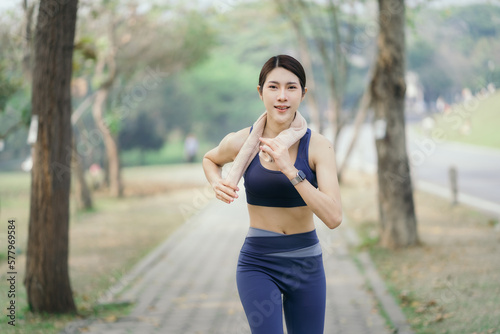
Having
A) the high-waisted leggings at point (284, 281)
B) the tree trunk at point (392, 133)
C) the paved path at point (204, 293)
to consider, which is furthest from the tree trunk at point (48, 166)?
the tree trunk at point (392, 133)

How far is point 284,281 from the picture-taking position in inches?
129

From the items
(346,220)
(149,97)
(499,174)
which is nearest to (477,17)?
(499,174)

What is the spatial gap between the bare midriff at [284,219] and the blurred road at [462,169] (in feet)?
33.3

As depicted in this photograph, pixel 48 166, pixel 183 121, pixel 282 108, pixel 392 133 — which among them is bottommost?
pixel 48 166

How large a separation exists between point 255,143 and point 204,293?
5.46 m

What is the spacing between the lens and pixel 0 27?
44.2 feet

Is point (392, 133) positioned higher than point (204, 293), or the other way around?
point (392, 133)

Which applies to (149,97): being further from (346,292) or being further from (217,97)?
(346,292)

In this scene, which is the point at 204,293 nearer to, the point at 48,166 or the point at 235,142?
the point at 48,166

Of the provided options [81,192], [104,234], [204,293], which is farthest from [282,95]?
[81,192]

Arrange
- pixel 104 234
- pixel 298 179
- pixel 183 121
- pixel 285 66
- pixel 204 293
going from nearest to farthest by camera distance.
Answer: pixel 298 179, pixel 285 66, pixel 204 293, pixel 104 234, pixel 183 121

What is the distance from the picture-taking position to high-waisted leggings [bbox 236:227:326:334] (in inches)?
128

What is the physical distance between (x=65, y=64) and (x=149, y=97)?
35397mm

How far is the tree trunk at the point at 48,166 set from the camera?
261 inches
